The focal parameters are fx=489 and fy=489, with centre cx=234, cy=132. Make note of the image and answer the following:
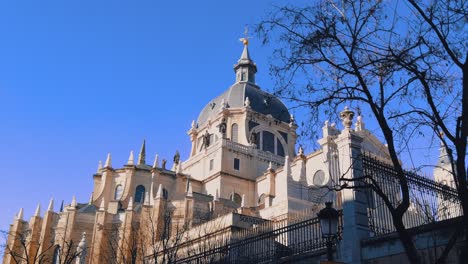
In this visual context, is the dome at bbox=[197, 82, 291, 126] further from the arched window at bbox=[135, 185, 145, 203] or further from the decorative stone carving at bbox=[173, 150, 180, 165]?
the arched window at bbox=[135, 185, 145, 203]

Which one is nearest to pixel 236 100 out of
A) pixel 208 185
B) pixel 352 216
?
pixel 208 185

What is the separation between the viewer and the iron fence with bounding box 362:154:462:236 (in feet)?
40.1

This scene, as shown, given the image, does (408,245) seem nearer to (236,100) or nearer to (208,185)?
(208,185)

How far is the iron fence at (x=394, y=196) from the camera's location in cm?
1223

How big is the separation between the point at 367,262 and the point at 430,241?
→ 62.2 inches

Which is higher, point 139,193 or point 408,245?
point 139,193

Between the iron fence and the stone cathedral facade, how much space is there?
20.0 m

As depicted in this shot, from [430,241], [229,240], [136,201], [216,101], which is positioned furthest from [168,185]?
[430,241]

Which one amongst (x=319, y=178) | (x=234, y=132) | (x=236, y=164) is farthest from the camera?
(x=234, y=132)

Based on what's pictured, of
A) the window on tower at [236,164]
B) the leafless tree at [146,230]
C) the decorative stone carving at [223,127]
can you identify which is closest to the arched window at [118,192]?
the leafless tree at [146,230]

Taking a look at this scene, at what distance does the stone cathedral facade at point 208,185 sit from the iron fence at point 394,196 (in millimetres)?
19973

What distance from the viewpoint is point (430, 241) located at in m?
10.2

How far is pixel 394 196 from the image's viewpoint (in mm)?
12750

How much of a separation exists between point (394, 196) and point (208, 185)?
40646 millimetres
